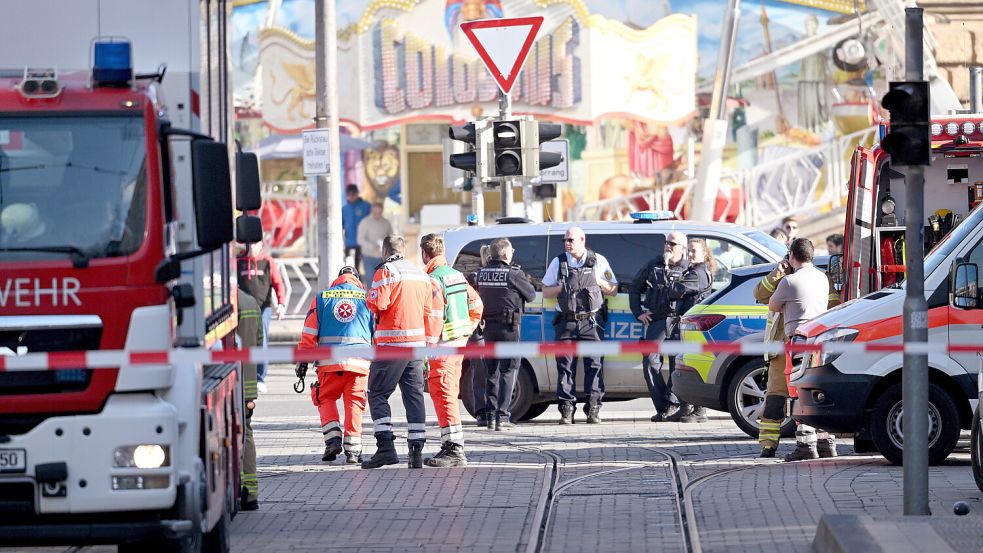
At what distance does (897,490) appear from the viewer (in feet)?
37.8

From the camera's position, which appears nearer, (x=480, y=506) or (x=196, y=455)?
(x=196, y=455)

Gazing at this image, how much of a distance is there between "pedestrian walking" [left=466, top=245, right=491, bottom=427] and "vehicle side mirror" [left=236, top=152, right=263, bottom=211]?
22.0 feet

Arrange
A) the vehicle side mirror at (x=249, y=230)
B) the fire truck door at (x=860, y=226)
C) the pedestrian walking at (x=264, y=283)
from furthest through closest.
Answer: the pedestrian walking at (x=264, y=283) < the fire truck door at (x=860, y=226) < the vehicle side mirror at (x=249, y=230)

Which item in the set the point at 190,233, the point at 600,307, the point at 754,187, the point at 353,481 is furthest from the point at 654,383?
the point at 754,187

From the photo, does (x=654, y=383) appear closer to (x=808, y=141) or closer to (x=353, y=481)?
(x=353, y=481)

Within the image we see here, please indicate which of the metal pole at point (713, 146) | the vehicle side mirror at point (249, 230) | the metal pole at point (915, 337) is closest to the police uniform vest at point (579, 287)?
the vehicle side mirror at point (249, 230)

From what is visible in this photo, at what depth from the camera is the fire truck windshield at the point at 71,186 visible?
798 cm

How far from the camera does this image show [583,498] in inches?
459

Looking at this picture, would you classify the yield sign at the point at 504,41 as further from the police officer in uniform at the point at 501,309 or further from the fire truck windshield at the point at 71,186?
the fire truck windshield at the point at 71,186

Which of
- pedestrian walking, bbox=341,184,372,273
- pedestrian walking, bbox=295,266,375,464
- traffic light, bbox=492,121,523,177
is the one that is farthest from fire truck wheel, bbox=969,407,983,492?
pedestrian walking, bbox=341,184,372,273

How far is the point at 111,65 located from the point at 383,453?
5.84 m

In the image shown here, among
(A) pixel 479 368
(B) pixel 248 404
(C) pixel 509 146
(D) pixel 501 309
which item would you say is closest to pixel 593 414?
(A) pixel 479 368

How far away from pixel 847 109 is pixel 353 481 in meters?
19.0

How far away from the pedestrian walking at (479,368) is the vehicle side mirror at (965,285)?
16.8 feet
